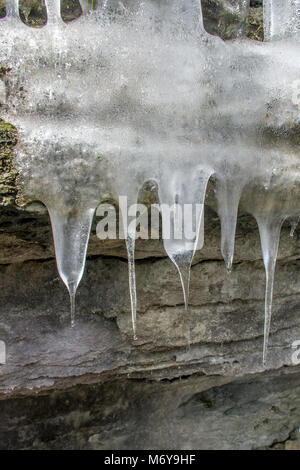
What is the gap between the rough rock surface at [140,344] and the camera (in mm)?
1184

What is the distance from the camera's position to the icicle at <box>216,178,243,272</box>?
0.95 m

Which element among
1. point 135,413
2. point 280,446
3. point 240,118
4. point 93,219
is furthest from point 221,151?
point 280,446

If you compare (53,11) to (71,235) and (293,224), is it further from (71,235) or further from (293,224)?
(293,224)

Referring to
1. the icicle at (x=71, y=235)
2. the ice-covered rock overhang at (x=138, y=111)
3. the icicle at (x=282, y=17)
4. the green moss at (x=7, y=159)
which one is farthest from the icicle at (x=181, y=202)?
the icicle at (x=282, y=17)

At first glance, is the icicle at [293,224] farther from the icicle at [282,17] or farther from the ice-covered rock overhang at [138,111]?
the icicle at [282,17]

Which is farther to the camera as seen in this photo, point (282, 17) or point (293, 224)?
point (293, 224)

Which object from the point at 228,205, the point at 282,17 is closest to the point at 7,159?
the point at 228,205

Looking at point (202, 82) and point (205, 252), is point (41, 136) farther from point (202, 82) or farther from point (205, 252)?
point (205, 252)

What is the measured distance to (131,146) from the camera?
2.86 feet

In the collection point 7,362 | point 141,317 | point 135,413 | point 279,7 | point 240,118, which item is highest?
point 279,7

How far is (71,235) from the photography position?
0.88 metres

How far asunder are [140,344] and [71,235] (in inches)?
22.4

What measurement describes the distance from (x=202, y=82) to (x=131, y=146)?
22 centimetres

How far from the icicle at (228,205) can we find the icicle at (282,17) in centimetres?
38
